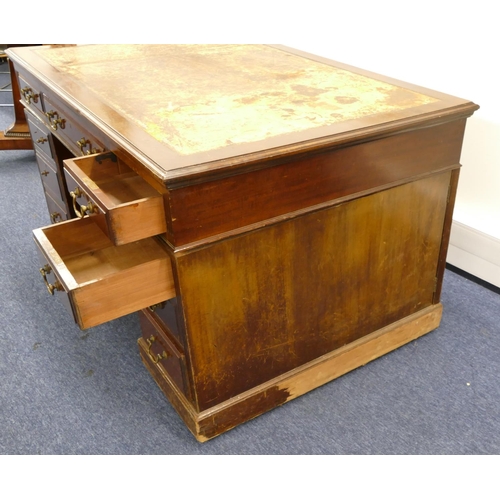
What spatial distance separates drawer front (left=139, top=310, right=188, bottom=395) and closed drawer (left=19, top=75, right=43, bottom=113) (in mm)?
829

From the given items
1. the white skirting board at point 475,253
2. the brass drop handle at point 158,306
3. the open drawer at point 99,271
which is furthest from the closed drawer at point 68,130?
the white skirting board at point 475,253

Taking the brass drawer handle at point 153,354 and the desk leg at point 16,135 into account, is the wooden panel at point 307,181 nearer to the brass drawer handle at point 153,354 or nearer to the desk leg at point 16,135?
the brass drawer handle at point 153,354

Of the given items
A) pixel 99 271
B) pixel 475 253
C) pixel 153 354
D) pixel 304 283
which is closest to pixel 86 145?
pixel 99 271

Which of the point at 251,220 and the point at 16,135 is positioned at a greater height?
the point at 251,220

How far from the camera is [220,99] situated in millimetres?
1303

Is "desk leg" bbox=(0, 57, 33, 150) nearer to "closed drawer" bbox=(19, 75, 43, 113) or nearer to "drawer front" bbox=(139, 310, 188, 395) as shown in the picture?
"closed drawer" bbox=(19, 75, 43, 113)

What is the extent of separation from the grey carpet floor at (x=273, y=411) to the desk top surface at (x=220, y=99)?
2.23ft

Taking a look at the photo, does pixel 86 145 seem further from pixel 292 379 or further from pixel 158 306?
pixel 292 379

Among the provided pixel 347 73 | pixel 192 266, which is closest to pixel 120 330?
pixel 192 266

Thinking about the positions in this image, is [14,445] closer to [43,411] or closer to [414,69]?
[43,411]

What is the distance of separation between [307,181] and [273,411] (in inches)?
23.6

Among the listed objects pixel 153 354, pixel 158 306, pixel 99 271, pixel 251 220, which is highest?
pixel 251 220

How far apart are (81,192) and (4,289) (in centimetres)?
89

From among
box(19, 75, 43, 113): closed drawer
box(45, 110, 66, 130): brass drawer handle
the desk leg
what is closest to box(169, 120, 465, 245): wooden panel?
box(45, 110, 66, 130): brass drawer handle
